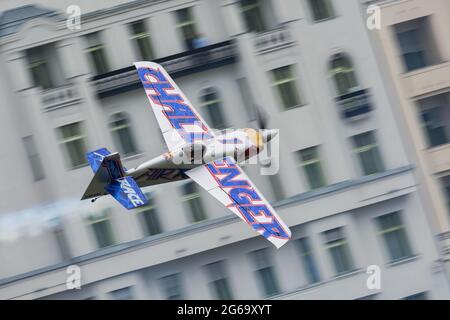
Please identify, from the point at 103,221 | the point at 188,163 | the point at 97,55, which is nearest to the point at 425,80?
the point at 188,163

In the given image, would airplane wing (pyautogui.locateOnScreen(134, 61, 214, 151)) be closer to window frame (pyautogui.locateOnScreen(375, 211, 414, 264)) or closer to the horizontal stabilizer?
the horizontal stabilizer

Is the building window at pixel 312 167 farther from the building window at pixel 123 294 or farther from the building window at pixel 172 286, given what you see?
the building window at pixel 123 294

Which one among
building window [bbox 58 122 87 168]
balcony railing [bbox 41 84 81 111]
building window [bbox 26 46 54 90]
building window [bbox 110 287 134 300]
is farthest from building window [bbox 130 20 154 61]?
building window [bbox 110 287 134 300]

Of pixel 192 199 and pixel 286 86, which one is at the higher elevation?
pixel 286 86

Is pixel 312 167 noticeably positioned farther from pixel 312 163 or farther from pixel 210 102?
pixel 210 102

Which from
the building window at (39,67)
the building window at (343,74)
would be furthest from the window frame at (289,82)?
the building window at (39,67)
